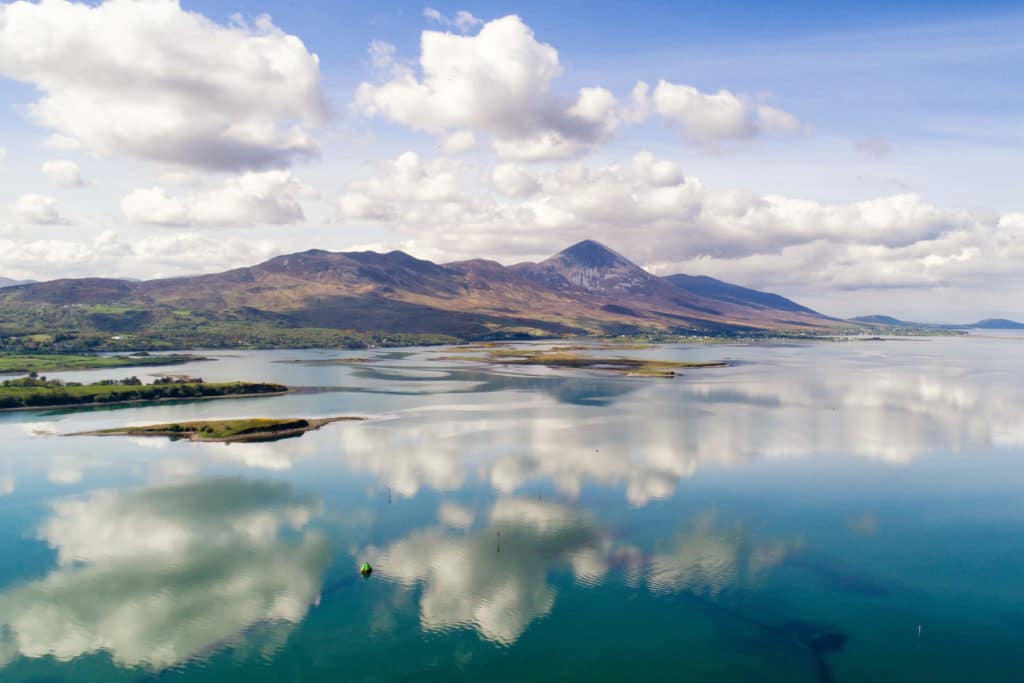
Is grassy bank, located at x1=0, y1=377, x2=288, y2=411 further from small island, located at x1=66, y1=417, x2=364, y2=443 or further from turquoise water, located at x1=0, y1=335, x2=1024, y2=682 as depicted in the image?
small island, located at x1=66, y1=417, x2=364, y2=443

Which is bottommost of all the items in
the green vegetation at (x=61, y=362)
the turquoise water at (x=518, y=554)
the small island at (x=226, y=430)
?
the turquoise water at (x=518, y=554)

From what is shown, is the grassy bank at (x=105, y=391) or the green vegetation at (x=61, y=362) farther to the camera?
the green vegetation at (x=61, y=362)

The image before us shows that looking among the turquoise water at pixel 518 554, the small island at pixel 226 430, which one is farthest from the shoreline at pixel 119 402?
the small island at pixel 226 430

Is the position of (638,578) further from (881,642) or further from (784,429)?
(784,429)

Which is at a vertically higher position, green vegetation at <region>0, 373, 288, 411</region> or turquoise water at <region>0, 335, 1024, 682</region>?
green vegetation at <region>0, 373, 288, 411</region>

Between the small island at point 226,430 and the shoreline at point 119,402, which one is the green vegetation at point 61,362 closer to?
the shoreline at point 119,402

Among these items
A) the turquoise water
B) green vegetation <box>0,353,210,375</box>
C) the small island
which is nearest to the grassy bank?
the turquoise water

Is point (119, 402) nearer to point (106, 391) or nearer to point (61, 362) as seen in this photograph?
point (106, 391)
